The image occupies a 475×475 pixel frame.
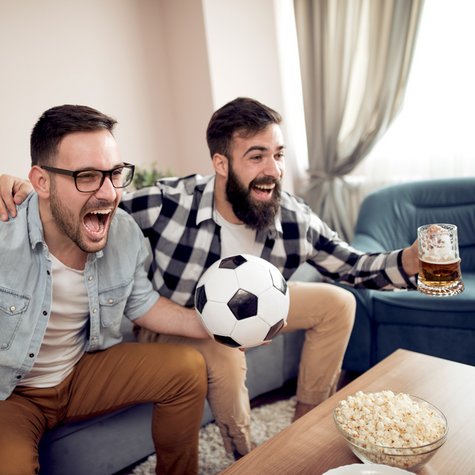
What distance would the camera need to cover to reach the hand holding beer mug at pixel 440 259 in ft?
4.55

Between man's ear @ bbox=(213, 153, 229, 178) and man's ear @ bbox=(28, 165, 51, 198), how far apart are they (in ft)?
2.16

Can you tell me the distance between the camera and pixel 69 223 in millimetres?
1439

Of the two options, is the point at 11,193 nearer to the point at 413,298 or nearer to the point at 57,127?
the point at 57,127

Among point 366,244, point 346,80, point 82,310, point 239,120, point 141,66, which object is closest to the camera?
point 82,310

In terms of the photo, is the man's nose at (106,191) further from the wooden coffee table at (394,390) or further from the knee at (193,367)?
the wooden coffee table at (394,390)

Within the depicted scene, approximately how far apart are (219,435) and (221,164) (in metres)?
1.06

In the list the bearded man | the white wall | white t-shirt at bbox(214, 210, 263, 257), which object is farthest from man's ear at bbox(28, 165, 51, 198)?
the white wall

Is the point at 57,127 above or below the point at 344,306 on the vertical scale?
above

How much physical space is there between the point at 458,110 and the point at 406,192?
24.0 inches

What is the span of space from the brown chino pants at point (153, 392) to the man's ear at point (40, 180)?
1.81 ft

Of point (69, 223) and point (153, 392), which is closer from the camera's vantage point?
point (69, 223)

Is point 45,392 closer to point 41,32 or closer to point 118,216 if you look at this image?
point 118,216

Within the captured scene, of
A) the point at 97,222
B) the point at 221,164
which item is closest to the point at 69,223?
the point at 97,222

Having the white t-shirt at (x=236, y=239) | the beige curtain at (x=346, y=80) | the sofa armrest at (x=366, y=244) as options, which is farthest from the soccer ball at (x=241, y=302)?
the beige curtain at (x=346, y=80)
